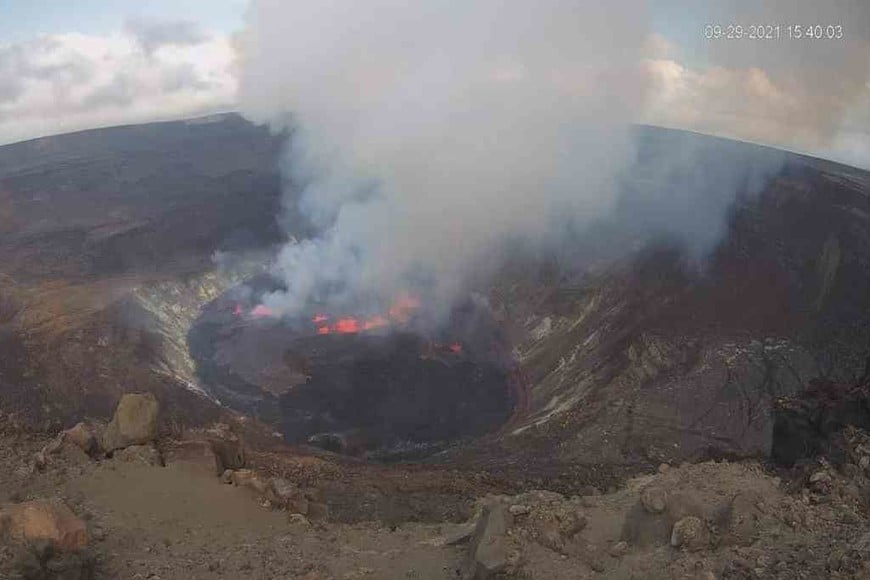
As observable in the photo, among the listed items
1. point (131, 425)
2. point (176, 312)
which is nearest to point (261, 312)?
point (176, 312)

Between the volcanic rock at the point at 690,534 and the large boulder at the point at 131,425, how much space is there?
397 inches

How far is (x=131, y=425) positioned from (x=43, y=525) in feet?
17.1

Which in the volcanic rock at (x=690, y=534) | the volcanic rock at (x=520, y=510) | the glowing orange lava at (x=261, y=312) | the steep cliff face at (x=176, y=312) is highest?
the volcanic rock at (x=690, y=534)

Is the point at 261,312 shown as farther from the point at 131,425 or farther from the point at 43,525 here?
the point at 43,525

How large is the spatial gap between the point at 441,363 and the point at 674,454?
543 inches

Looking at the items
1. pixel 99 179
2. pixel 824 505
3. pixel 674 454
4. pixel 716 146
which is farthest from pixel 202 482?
pixel 99 179

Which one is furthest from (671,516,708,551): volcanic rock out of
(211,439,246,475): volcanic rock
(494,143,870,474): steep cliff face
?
(494,143,870,474): steep cliff face

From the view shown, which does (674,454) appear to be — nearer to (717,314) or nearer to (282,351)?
(717,314)

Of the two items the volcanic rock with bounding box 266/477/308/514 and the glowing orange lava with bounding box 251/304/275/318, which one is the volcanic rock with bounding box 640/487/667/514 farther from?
the glowing orange lava with bounding box 251/304/275/318

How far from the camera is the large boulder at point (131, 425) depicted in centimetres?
1255

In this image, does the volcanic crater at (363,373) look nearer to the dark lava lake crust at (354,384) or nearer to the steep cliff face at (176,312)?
the dark lava lake crust at (354,384)

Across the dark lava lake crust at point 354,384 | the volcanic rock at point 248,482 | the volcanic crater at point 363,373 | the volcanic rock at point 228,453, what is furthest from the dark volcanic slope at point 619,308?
the volcanic rock at point 248,482

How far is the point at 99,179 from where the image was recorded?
61.1 m

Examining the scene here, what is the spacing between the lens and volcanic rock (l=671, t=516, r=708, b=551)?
7.47 meters
